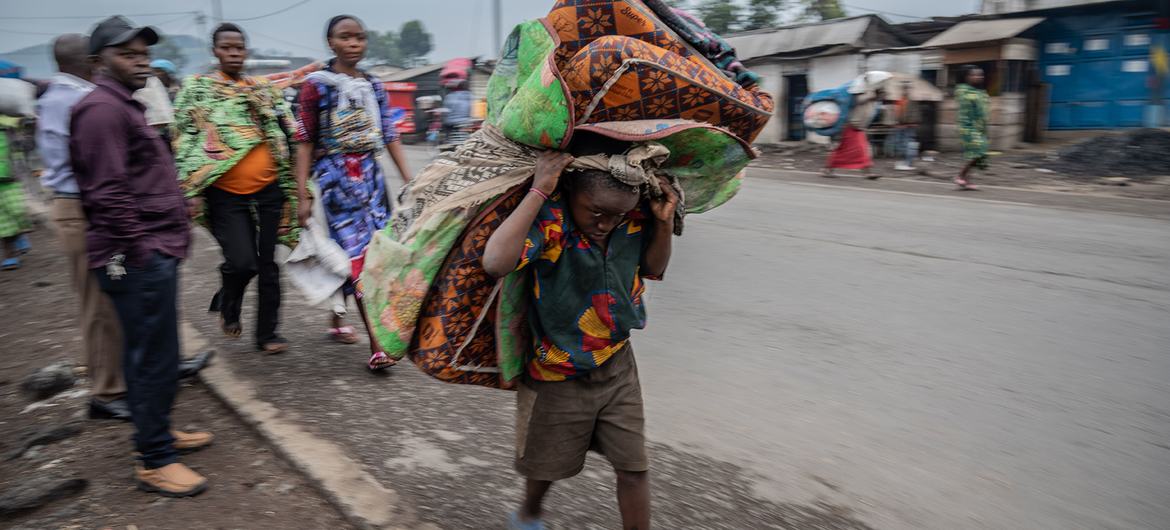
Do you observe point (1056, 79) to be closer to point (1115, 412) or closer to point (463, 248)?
point (1115, 412)

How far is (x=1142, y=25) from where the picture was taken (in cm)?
1722

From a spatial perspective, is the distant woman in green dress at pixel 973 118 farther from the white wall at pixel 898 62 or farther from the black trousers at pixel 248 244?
the black trousers at pixel 248 244

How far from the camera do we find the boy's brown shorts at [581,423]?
2402 millimetres

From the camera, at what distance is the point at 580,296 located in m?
2.31

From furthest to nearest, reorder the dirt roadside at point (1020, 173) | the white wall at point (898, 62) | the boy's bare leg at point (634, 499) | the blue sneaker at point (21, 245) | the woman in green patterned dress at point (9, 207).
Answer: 1. the white wall at point (898, 62)
2. the dirt roadside at point (1020, 173)
3. the blue sneaker at point (21, 245)
4. the woman in green patterned dress at point (9, 207)
5. the boy's bare leg at point (634, 499)

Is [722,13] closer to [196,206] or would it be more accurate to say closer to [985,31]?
[985,31]

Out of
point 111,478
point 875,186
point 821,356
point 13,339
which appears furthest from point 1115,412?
point 875,186

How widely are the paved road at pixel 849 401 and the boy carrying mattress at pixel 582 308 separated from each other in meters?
0.49

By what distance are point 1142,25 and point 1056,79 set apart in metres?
1.92

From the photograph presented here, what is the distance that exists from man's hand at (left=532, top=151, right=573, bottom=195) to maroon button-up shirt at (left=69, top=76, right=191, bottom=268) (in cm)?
160

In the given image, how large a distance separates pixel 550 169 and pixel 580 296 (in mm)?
401

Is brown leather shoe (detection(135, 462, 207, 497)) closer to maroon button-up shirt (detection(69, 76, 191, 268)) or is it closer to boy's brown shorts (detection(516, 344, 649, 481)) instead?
maroon button-up shirt (detection(69, 76, 191, 268))

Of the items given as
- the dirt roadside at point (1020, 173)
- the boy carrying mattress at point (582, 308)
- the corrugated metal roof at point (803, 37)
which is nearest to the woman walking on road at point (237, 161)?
the boy carrying mattress at point (582, 308)

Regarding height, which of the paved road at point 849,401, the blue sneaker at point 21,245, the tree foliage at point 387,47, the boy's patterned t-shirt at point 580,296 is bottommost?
the paved road at point 849,401
